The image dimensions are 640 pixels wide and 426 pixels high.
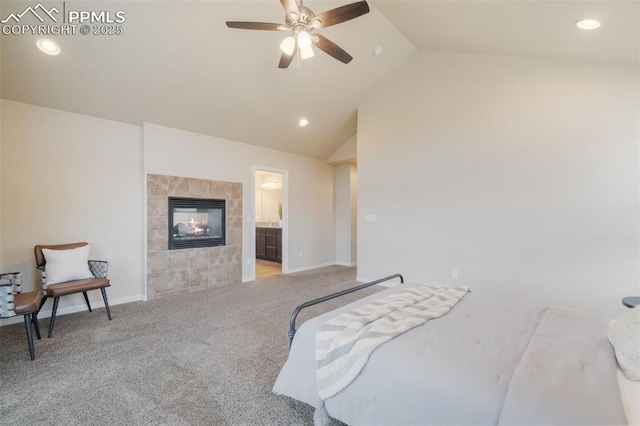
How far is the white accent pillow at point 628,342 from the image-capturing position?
1290 millimetres

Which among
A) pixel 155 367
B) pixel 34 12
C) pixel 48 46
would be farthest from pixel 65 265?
pixel 34 12

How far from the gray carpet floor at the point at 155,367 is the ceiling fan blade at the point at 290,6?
2.92 metres

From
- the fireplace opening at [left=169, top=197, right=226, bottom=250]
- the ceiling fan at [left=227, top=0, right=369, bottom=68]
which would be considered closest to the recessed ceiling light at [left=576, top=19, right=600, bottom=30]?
the ceiling fan at [left=227, top=0, right=369, bottom=68]

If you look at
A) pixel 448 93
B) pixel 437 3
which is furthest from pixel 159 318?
pixel 448 93

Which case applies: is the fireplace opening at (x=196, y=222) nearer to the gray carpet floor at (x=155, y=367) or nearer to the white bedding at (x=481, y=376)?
the gray carpet floor at (x=155, y=367)

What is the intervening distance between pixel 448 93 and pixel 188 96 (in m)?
3.75

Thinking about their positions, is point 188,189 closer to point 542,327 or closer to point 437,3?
point 437,3

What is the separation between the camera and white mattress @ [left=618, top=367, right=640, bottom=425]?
1.07 meters

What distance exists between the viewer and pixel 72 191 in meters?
3.78

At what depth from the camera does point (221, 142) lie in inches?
205

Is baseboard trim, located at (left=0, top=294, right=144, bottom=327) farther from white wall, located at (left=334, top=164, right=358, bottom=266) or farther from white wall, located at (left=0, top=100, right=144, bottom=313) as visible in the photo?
white wall, located at (left=334, top=164, right=358, bottom=266)

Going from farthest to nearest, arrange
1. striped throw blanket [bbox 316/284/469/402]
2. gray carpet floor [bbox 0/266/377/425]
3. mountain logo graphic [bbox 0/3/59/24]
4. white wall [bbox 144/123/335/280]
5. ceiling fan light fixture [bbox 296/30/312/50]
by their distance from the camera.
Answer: white wall [bbox 144/123/335/280]
mountain logo graphic [bbox 0/3/59/24]
ceiling fan light fixture [bbox 296/30/312/50]
gray carpet floor [bbox 0/266/377/425]
striped throw blanket [bbox 316/284/469/402]

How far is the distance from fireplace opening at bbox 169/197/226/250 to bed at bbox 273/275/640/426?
138 inches

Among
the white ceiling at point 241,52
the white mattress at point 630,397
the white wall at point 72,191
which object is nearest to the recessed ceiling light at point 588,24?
the white ceiling at point 241,52
